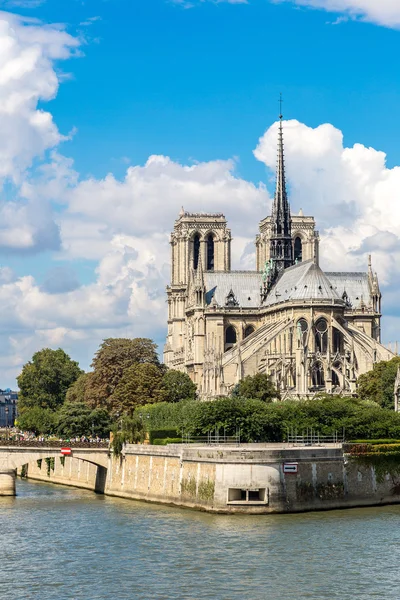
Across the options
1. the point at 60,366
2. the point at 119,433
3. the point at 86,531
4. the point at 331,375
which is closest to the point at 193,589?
the point at 86,531

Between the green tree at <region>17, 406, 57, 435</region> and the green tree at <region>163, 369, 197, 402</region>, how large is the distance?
38.5ft

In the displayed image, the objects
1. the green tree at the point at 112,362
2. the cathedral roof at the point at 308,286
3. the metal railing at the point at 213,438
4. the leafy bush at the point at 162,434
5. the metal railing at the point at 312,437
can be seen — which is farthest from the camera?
the cathedral roof at the point at 308,286

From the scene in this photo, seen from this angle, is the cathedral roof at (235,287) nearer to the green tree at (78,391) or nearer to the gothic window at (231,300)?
the gothic window at (231,300)

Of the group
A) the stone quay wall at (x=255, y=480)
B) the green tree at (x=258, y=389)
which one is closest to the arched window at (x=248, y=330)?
the green tree at (x=258, y=389)

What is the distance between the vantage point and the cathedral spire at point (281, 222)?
6009 inches

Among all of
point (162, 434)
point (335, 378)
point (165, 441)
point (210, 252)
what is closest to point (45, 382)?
point (210, 252)

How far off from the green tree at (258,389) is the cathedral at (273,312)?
617 cm

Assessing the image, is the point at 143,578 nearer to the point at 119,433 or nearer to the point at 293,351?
the point at 119,433

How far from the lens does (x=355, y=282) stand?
156 meters

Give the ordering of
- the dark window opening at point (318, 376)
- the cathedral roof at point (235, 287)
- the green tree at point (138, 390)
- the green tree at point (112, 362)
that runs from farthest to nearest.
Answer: the cathedral roof at point (235, 287)
the dark window opening at point (318, 376)
the green tree at point (112, 362)
the green tree at point (138, 390)

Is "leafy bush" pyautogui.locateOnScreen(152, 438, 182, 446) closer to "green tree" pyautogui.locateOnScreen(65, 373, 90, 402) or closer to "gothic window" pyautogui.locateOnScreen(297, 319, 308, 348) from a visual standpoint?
"green tree" pyautogui.locateOnScreen(65, 373, 90, 402)

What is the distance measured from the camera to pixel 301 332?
130375mm

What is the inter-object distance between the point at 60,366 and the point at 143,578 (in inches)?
4201

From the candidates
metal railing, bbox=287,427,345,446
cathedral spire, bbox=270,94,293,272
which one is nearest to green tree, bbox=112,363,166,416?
metal railing, bbox=287,427,345,446
